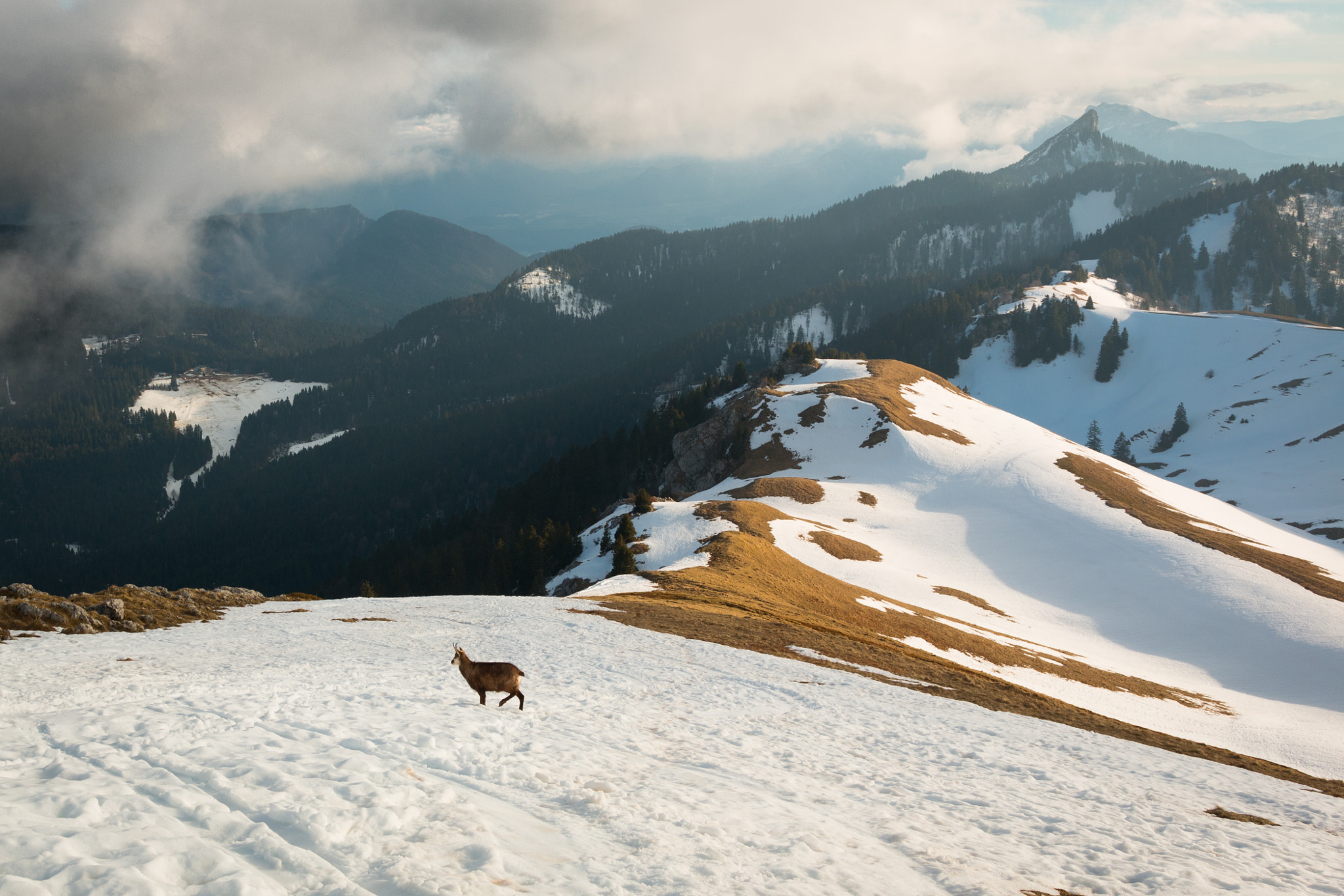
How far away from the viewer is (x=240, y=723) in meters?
13.4

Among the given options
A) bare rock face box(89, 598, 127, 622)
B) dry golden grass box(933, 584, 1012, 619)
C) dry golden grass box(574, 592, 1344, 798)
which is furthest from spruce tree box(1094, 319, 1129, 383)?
bare rock face box(89, 598, 127, 622)

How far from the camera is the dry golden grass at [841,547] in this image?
57.0 metres

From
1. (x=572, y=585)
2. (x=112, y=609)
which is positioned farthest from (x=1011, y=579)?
(x=112, y=609)

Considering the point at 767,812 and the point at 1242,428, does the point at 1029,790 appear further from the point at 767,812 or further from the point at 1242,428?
the point at 1242,428

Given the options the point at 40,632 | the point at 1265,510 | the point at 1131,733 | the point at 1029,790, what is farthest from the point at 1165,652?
the point at 1265,510

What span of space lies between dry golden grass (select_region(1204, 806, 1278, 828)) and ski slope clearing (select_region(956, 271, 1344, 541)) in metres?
106

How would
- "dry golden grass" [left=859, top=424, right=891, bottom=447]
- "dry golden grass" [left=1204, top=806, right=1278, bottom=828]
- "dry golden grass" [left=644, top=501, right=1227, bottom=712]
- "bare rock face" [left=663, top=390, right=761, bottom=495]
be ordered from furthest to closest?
"bare rock face" [left=663, top=390, right=761, bottom=495]
"dry golden grass" [left=859, top=424, right=891, bottom=447]
"dry golden grass" [left=644, top=501, right=1227, bottom=712]
"dry golden grass" [left=1204, top=806, right=1278, bottom=828]

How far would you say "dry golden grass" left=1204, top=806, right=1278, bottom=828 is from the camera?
1443 cm

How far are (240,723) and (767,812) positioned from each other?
33.8 feet

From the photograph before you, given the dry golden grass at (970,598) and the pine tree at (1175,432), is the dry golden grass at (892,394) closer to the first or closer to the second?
the dry golden grass at (970,598)

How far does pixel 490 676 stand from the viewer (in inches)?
645

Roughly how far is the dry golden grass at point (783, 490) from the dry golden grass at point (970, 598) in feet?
60.6

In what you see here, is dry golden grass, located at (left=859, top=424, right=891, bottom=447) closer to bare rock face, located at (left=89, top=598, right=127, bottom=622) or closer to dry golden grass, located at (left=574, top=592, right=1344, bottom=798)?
dry golden grass, located at (left=574, top=592, right=1344, bottom=798)

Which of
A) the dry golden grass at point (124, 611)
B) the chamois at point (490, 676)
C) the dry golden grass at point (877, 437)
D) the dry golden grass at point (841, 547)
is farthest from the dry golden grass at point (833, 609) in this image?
the dry golden grass at point (877, 437)
